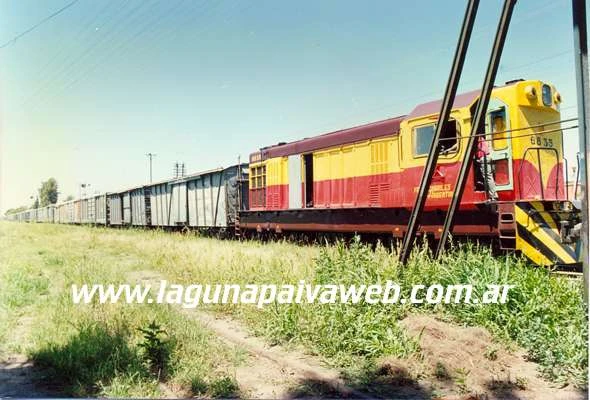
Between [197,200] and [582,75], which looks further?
[197,200]

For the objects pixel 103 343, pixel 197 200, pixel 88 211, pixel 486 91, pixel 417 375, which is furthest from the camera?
pixel 88 211

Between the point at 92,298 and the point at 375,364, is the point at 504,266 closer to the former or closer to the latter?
the point at 375,364

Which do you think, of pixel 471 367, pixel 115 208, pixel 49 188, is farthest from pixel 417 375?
pixel 115 208

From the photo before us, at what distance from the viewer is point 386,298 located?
495 centimetres

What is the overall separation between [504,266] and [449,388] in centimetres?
188

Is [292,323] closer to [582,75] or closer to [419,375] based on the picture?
[419,375]

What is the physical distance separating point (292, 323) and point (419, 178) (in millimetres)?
4825

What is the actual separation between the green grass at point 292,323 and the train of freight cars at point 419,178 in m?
1.37

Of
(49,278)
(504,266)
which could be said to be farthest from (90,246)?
(504,266)

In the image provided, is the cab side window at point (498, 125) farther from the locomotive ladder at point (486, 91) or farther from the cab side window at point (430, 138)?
the locomotive ladder at point (486, 91)

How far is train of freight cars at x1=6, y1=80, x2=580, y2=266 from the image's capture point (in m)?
6.62

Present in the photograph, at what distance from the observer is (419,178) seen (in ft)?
28.2

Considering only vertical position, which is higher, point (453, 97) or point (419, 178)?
point (453, 97)

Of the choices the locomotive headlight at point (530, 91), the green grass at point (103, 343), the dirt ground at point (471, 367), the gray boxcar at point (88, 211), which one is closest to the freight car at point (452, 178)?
the locomotive headlight at point (530, 91)
